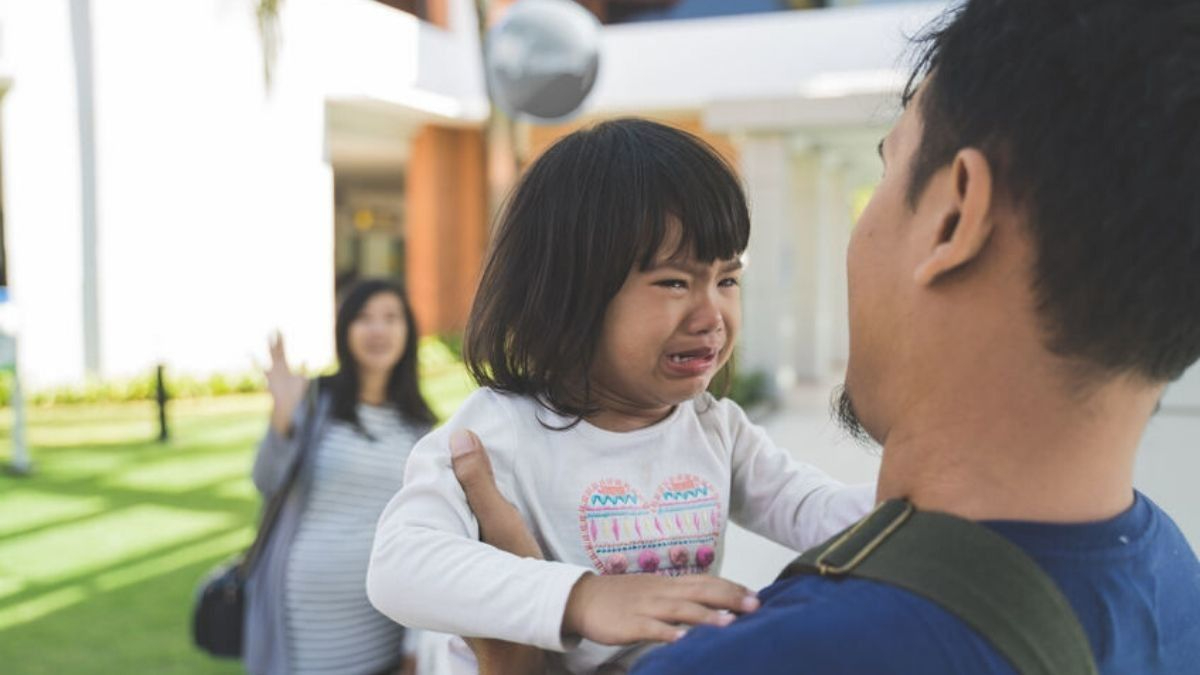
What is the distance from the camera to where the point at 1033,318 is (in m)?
0.82

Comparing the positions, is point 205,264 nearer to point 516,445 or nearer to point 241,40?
point 241,40

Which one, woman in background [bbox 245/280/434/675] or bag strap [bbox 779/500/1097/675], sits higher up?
bag strap [bbox 779/500/1097/675]

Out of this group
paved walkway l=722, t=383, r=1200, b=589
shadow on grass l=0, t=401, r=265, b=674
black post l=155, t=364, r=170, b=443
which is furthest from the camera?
black post l=155, t=364, r=170, b=443

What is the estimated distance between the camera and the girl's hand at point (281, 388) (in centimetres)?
373

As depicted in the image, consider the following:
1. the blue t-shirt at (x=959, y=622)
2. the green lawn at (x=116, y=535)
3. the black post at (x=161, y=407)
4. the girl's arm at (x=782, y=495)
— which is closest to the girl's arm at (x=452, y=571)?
the blue t-shirt at (x=959, y=622)

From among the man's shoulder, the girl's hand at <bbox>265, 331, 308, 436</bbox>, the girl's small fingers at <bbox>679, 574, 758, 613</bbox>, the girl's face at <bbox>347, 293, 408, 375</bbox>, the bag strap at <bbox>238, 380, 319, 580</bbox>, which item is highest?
the man's shoulder

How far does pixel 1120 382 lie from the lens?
84 cm

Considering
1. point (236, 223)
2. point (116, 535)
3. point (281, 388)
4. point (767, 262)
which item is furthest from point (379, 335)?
point (236, 223)

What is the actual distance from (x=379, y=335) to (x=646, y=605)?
309cm

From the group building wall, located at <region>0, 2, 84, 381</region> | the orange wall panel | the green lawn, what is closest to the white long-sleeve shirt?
the green lawn

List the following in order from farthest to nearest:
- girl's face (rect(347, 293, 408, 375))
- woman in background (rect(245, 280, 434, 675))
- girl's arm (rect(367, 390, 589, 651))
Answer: girl's face (rect(347, 293, 408, 375))
woman in background (rect(245, 280, 434, 675))
girl's arm (rect(367, 390, 589, 651))

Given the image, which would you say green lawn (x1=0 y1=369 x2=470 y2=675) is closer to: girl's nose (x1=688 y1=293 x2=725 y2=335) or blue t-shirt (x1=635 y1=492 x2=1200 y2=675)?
girl's nose (x1=688 y1=293 x2=725 y2=335)

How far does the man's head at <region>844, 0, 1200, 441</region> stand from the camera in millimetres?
767

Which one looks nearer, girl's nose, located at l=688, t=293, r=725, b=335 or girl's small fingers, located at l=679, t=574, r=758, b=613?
girl's small fingers, located at l=679, t=574, r=758, b=613
